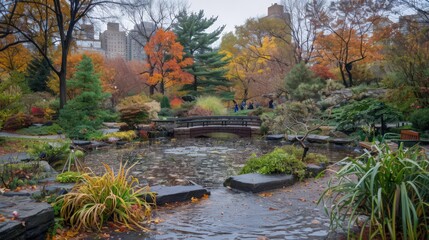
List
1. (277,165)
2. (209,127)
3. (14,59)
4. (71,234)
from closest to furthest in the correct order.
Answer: (71,234) → (277,165) → (209,127) → (14,59)

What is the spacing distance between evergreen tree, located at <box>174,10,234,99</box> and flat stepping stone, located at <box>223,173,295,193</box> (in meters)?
27.9

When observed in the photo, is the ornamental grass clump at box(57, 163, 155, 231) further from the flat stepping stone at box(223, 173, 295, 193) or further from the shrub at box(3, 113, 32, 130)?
the shrub at box(3, 113, 32, 130)

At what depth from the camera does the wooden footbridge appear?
63.2ft

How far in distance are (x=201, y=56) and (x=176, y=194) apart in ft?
100

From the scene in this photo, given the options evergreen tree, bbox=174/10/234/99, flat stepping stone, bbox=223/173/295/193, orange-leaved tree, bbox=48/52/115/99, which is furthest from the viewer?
evergreen tree, bbox=174/10/234/99

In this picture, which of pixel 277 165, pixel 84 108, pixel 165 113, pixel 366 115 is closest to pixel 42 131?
pixel 84 108

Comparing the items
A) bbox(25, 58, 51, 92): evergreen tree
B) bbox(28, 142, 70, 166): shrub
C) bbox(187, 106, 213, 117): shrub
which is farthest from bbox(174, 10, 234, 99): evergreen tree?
bbox(28, 142, 70, 166): shrub

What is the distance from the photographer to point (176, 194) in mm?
5516

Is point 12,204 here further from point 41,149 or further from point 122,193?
point 41,149

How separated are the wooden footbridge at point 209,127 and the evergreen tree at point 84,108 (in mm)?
4151

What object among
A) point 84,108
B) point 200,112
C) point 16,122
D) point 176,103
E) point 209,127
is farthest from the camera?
point 176,103

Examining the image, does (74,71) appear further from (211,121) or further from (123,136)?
(123,136)

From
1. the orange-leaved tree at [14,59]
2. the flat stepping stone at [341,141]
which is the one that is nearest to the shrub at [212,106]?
the flat stepping stone at [341,141]

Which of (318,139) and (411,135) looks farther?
(318,139)
